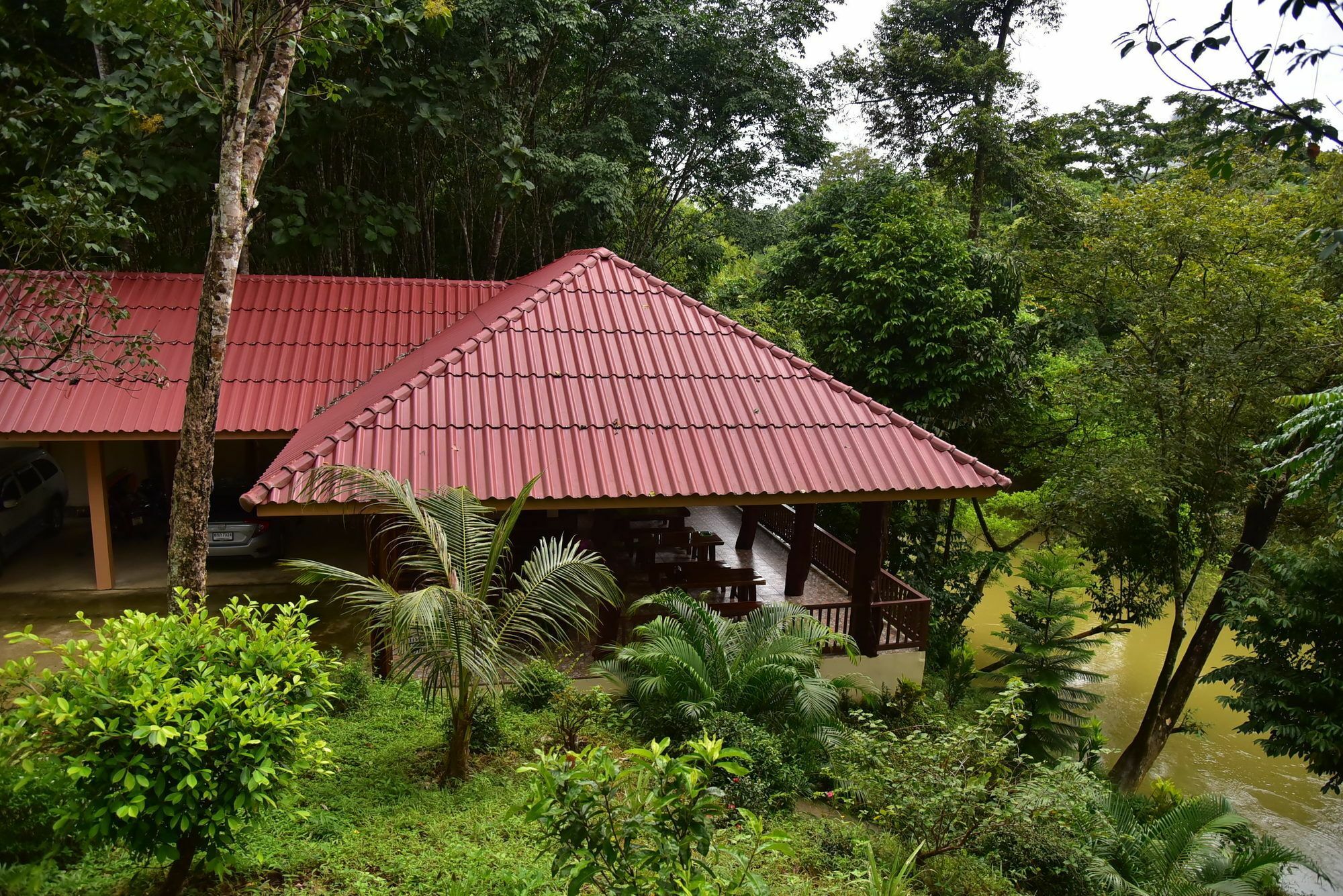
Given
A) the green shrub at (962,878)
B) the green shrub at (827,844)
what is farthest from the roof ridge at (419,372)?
the green shrub at (962,878)

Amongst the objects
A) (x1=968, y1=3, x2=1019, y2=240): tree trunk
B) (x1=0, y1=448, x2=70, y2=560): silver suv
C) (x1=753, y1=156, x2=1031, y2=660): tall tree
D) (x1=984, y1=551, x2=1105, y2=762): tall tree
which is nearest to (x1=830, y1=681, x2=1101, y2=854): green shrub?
(x1=984, y1=551, x2=1105, y2=762): tall tree

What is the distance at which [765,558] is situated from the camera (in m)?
12.0

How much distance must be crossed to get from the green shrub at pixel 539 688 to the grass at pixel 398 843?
0.64m

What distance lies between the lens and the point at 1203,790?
1227cm

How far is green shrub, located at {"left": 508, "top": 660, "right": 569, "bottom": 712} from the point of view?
7.12 m

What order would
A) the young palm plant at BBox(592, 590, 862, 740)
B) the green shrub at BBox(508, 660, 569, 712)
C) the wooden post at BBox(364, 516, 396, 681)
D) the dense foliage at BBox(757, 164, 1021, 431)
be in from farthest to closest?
the dense foliage at BBox(757, 164, 1021, 431), the wooden post at BBox(364, 516, 396, 681), the green shrub at BBox(508, 660, 569, 712), the young palm plant at BBox(592, 590, 862, 740)

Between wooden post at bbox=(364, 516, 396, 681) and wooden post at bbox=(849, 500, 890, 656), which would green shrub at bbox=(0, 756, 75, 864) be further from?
wooden post at bbox=(849, 500, 890, 656)

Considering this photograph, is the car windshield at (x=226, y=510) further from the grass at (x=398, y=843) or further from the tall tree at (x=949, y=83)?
the tall tree at (x=949, y=83)

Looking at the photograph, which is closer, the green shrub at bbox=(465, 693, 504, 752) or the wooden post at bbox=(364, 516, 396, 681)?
the green shrub at bbox=(465, 693, 504, 752)

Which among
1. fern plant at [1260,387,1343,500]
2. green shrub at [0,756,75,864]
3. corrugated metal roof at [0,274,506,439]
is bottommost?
green shrub at [0,756,75,864]

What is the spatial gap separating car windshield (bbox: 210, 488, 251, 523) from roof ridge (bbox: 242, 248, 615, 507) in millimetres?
2301

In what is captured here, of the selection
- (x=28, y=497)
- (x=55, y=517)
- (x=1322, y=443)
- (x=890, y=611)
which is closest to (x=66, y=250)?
(x=28, y=497)

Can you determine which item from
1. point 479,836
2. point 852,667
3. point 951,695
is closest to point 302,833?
point 479,836

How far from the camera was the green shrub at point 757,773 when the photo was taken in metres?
5.87
